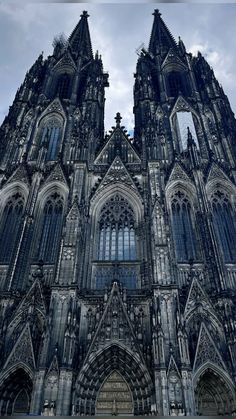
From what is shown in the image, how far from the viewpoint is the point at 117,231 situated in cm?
2141

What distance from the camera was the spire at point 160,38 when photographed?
3594 cm

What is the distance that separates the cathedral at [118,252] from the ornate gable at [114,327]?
6 cm

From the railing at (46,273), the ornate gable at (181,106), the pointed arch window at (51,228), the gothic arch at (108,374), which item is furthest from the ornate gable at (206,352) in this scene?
the ornate gable at (181,106)

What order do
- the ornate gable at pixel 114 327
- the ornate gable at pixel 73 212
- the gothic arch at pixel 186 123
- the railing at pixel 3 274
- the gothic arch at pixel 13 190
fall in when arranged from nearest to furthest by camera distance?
the ornate gable at pixel 114 327, the railing at pixel 3 274, the ornate gable at pixel 73 212, the gothic arch at pixel 13 190, the gothic arch at pixel 186 123

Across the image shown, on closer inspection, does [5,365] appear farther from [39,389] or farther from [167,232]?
[167,232]

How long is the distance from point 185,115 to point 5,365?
21.6m

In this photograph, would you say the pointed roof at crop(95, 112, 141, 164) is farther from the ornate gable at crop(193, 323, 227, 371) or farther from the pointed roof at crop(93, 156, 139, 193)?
the ornate gable at crop(193, 323, 227, 371)

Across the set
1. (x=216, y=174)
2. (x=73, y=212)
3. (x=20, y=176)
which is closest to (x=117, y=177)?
(x=73, y=212)

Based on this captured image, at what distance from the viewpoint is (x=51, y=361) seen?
1490 centimetres

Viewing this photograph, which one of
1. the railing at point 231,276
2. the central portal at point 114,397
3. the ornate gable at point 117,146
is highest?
the ornate gable at point 117,146

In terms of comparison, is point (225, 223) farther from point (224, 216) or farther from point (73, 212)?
point (73, 212)

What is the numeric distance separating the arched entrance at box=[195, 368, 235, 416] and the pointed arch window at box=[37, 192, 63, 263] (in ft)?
32.8

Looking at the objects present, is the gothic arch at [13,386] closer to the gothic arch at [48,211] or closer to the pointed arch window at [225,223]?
the gothic arch at [48,211]

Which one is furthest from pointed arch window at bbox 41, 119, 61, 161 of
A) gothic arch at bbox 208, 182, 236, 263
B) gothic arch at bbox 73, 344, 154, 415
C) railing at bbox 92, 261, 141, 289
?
gothic arch at bbox 73, 344, 154, 415
